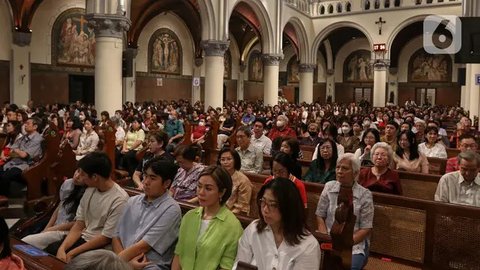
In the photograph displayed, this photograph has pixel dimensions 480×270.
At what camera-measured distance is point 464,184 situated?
4379mm

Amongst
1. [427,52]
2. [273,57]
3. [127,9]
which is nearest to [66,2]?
[127,9]

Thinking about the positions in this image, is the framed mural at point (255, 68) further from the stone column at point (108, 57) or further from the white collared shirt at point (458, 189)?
the white collared shirt at point (458, 189)

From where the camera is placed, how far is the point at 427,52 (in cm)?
3291

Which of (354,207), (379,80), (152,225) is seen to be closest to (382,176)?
(354,207)

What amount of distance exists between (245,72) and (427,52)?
13.2m

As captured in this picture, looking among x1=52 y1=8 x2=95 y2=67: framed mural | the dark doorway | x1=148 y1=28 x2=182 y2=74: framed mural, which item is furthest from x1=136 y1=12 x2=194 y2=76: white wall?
x1=52 y1=8 x2=95 y2=67: framed mural

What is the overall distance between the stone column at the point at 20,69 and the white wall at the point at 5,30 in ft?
0.69

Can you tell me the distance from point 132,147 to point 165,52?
16911 millimetres

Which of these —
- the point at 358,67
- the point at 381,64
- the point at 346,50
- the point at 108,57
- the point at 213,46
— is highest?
the point at 346,50

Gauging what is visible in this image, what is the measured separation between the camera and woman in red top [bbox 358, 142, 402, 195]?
4.58 meters

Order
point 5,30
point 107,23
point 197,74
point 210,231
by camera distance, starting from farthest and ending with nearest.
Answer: point 197,74
point 5,30
point 107,23
point 210,231

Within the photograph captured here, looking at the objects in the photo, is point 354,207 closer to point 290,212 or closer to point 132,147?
point 290,212

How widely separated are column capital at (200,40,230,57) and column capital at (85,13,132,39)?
5157mm

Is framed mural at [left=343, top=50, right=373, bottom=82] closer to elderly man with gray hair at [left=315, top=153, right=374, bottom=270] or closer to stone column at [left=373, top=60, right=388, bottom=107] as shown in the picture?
stone column at [left=373, top=60, right=388, bottom=107]
